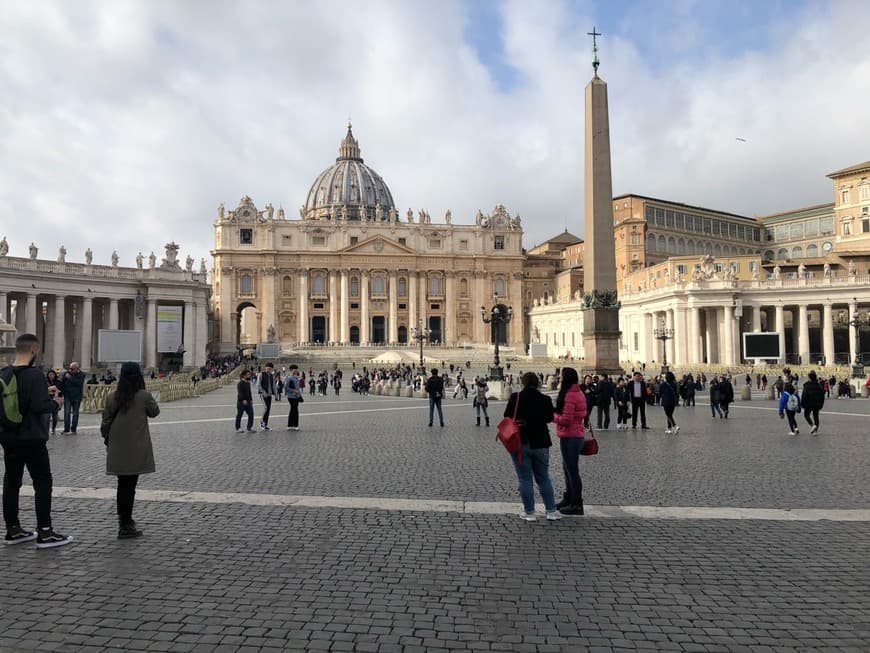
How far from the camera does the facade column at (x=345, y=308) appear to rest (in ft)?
262

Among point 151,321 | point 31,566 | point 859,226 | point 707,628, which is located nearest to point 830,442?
point 707,628

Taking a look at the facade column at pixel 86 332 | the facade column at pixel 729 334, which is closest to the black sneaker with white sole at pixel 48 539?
the facade column at pixel 86 332

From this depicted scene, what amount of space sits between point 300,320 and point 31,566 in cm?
7706

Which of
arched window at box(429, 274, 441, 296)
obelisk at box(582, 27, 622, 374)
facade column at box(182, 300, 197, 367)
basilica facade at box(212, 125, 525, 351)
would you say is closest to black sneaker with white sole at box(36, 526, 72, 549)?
obelisk at box(582, 27, 622, 374)

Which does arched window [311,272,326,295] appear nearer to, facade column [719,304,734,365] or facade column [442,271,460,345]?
facade column [442,271,460,345]

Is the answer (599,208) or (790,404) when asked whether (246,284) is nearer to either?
(599,208)

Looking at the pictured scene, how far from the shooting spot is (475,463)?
364 inches

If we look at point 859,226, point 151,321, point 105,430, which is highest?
point 859,226

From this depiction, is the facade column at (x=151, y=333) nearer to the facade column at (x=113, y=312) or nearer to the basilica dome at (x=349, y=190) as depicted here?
the facade column at (x=113, y=312)

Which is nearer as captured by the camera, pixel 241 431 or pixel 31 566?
pixel 31 566

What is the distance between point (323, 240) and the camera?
82625mm

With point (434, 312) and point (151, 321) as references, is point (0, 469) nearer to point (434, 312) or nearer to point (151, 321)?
point (151, 321)

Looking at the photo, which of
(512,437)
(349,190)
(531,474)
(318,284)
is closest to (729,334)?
(531,474)

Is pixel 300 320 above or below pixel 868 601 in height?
above
